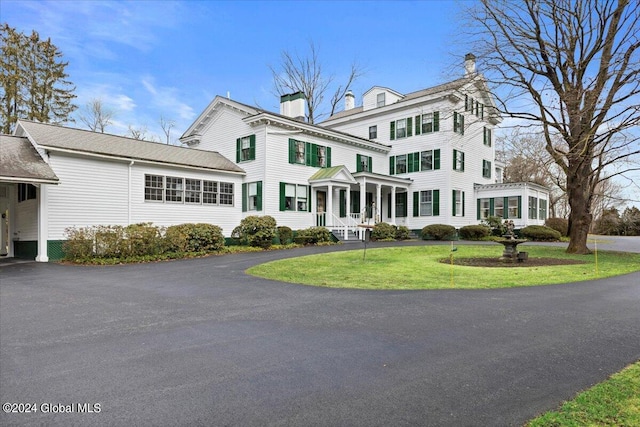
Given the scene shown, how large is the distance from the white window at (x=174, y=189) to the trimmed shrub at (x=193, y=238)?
2.75 meters

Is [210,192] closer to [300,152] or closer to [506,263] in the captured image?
[300,152]

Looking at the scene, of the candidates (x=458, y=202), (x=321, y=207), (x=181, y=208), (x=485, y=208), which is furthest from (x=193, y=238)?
(x=485, y=208)

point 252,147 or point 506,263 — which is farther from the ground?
point 252,147

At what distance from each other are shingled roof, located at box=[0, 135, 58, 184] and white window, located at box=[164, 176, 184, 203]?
16.5 feet

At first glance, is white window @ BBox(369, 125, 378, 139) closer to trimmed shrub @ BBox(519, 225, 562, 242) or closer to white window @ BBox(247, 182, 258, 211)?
white window @ BBox(247, 182, 258, 211)

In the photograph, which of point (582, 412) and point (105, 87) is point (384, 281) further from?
point (105, 87)

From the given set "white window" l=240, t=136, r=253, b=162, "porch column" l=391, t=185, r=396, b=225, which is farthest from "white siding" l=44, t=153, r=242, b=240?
"porch column" l=391, t=185, r=396, b=225

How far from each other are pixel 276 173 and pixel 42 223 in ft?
36.1

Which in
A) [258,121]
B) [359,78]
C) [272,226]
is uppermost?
[359,78]

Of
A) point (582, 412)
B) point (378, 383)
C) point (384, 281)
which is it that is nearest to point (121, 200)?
point (384, 281)

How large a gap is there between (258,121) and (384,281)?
14352 millimetres

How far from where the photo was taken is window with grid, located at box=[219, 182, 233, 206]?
20.8 m

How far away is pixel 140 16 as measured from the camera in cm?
1496

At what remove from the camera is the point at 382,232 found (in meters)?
23.3
